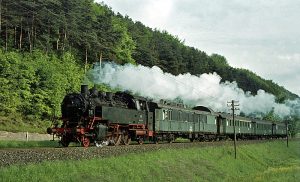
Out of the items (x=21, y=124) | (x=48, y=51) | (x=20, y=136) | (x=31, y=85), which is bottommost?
(x=20, y=136)

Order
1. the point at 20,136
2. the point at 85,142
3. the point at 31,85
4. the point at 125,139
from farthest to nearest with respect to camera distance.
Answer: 1. the point at 31,85
2. the point at 20,136
3. the point at 125,139
4. the point at 85,142

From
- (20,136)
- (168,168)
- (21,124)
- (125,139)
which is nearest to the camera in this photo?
(168,168)

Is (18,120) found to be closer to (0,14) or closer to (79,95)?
(0,14)

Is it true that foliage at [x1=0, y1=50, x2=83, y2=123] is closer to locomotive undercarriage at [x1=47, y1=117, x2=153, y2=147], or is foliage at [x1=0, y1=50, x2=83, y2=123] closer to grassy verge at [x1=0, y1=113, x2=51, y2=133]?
grassy verge at [x1=0, y1=113, x2=51, y2=133]

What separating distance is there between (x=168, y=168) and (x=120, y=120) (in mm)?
6737

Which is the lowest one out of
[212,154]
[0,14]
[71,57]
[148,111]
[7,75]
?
[212,154]

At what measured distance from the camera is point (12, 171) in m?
15.2

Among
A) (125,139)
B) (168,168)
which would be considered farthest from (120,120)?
(168,168)

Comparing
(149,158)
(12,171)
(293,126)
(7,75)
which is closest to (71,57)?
(7,75)

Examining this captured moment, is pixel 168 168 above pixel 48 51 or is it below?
below

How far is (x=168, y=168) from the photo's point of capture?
2448 centimetres

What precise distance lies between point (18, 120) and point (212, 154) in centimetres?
2313

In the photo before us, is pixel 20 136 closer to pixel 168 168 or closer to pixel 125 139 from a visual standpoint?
pixel 125 139

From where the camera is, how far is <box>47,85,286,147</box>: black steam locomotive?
90.6ft
